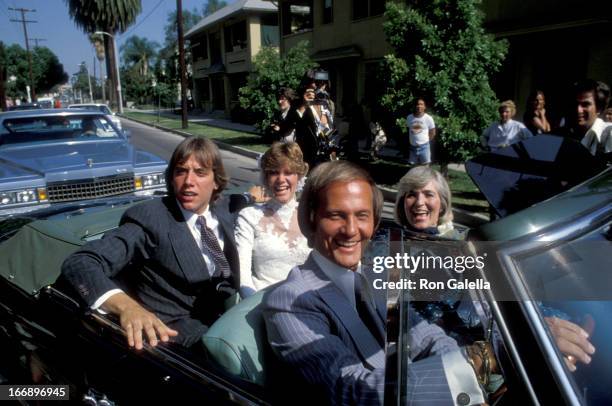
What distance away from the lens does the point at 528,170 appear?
2541 mm

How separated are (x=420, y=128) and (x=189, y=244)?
693 centimetres

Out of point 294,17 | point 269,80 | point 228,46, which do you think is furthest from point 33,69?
point 269,80

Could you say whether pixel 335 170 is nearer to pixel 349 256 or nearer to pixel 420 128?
pixel 349 256

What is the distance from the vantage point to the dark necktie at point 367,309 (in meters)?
1.65

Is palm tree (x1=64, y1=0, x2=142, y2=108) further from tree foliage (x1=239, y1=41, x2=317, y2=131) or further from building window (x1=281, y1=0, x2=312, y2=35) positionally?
tree foliage (x1=239, y1=41, x2=317, y2=131)

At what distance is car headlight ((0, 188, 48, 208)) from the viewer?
17.0ft

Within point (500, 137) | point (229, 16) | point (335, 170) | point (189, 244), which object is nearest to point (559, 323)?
point (335, 170)

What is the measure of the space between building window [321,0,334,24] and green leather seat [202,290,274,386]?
1949 cm

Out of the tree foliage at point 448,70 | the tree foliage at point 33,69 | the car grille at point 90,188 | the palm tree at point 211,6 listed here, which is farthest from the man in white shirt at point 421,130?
the palm tree at point 211,6

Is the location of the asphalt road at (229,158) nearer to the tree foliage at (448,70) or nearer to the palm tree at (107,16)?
the tree foliage at (448,70)

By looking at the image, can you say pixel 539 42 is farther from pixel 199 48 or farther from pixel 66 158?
pixel 199 48

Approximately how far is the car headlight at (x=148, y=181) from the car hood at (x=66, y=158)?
15cm

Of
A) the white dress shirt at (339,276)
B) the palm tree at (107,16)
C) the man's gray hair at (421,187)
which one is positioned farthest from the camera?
the palm tree at (107,16)

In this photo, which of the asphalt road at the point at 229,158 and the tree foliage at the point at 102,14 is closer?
the asphalt road at the point at 229,158
